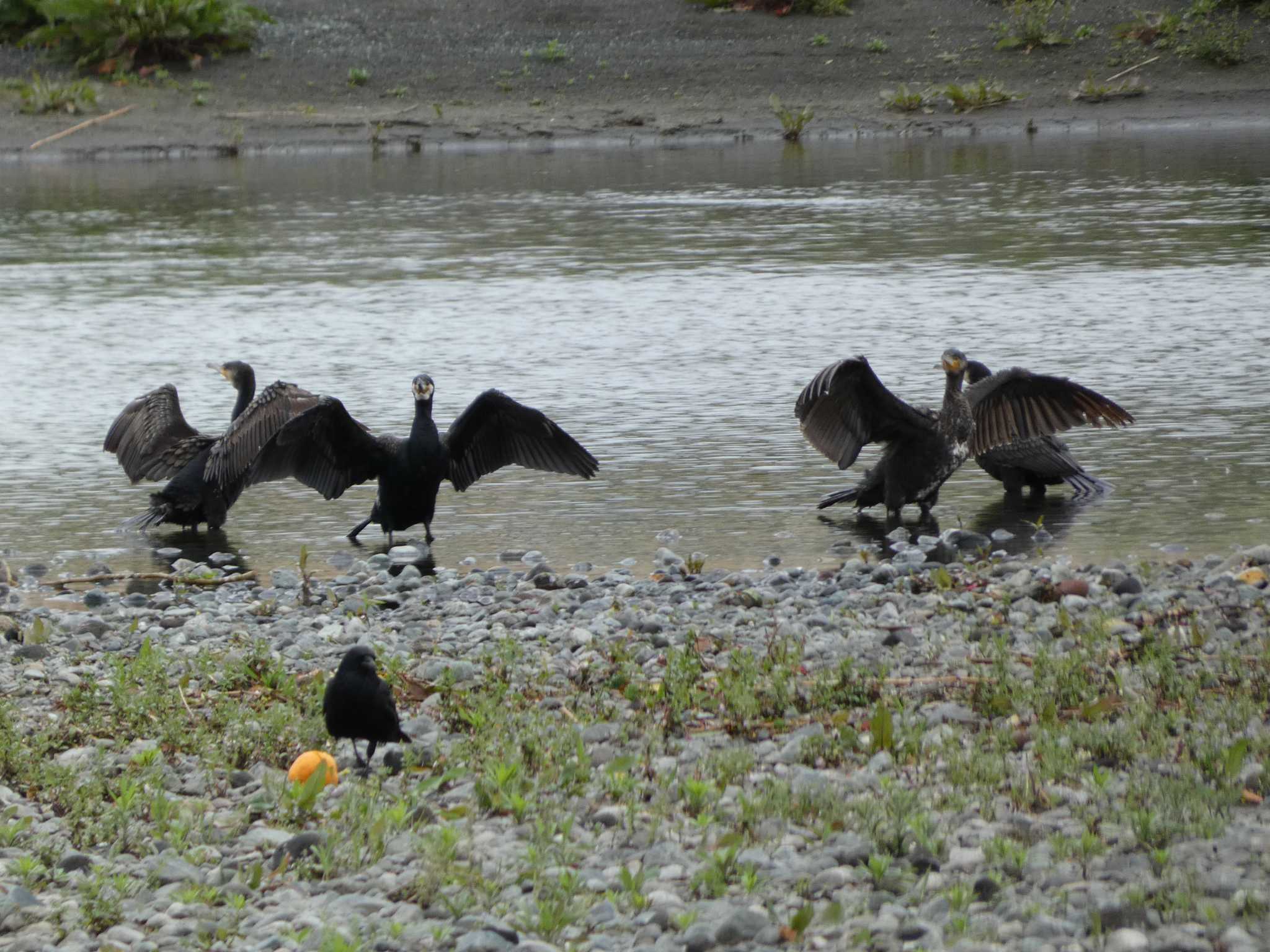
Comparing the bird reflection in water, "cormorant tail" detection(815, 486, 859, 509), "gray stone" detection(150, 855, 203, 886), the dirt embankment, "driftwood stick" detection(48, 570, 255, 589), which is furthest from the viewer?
the dirt embankment

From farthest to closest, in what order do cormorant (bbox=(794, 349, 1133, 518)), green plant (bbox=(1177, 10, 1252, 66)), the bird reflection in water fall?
1. green plant (bbox=(1177, 10, 1252, 66))
2. cormorant (bbox=(794, 349, 1133, 518))
3. the bird reflection in water

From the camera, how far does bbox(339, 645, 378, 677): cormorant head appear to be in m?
5.74

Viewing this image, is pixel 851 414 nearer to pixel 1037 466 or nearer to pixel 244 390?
pixel 1037 466

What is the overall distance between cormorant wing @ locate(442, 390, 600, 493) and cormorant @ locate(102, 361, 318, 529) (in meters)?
0.86

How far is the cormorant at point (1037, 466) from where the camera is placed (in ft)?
34.6

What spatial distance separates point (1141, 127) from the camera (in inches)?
1314

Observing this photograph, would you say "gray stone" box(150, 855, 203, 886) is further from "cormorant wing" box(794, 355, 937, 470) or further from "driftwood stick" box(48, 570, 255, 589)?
"cormorant wing" box(794, 355, 937, 470)

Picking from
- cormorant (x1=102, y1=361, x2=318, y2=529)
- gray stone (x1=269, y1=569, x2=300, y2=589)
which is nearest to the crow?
gray stone (x1=269, y1=569, x2=300, y2=589)

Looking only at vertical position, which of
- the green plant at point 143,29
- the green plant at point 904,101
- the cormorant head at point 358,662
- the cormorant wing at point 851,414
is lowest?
the cormorant head at point 358,662

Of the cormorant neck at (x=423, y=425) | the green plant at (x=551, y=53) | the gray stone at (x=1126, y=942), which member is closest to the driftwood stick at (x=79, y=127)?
the green plant at (x=551, y=53)

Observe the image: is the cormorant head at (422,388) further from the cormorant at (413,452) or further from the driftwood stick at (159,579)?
the driftwood stick at (159,579)

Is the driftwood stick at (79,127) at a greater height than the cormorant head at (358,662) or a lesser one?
greater

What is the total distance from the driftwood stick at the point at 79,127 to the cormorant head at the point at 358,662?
97.8 feet

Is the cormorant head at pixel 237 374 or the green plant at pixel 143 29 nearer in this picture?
the cormorant head at pixel 237 374
